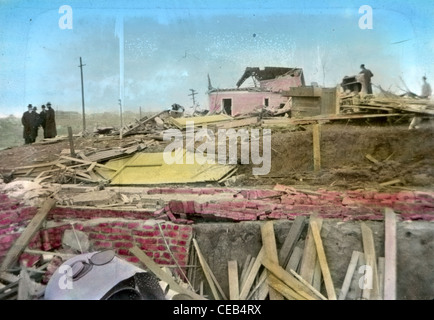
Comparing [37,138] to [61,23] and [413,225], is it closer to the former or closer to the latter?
[61,23]

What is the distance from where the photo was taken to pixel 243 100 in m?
5.89

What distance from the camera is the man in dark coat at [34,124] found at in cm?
463

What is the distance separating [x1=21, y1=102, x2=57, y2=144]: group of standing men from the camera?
15.0ft

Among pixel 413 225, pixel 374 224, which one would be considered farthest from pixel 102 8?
pixel 413 225

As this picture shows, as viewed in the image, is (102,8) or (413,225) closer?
(413,225)

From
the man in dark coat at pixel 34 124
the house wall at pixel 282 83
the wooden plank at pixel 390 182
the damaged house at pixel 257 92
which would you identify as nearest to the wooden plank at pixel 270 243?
the wooden plank at pixel 390 182

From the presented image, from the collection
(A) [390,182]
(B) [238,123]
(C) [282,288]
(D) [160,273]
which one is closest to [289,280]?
(C) [282,288]

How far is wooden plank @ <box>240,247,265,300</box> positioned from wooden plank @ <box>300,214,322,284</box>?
0.46 meters

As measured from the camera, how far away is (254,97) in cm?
614

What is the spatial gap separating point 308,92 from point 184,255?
3577 millimetres

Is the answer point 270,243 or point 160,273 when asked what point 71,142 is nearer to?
point 160,273

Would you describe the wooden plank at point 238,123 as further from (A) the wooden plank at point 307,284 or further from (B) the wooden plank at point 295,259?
(A) the wooden plank at point 307,284

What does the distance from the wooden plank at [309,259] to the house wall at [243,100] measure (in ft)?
8.97

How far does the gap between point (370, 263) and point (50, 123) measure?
4906mm
